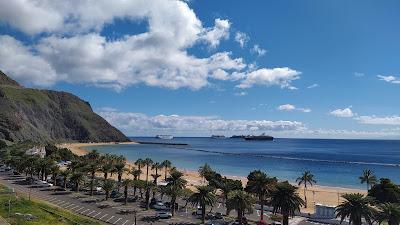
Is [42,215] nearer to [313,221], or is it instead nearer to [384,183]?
[313,221]

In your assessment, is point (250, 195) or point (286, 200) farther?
point (250, 195)

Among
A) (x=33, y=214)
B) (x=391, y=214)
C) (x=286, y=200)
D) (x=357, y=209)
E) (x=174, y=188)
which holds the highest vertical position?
(x=286, y=200)

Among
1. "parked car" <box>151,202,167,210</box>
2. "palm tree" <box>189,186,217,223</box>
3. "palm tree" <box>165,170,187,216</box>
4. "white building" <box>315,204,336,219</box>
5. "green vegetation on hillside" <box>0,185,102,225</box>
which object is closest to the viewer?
"green vegetation on hillside" <box>0,185,102,225</box>

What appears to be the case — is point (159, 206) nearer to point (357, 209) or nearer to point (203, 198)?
point (203, 198)

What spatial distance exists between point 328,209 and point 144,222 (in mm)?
35614

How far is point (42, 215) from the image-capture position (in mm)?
65438

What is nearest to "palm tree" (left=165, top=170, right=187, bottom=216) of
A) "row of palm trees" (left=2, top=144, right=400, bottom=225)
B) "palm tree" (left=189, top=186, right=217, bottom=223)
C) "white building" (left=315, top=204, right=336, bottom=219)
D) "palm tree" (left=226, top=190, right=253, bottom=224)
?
"row of palm trees" (left=2, top=144, right=400, bottom=225)

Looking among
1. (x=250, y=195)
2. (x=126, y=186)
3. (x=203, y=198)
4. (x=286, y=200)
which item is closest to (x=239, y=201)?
(x=250, y=195)

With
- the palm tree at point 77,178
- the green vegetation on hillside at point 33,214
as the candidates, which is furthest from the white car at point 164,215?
the palm tree at point 77,178

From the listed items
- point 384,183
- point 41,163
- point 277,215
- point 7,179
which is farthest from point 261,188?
point 7,179

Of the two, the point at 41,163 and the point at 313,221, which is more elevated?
the point at 41,163

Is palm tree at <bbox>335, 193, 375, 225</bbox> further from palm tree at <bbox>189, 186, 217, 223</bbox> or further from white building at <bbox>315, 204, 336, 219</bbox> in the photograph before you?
palm tree at <bbox>189, 186, 217, 223</bbox>

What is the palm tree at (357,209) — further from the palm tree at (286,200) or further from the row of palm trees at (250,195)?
the palm tree at (286,200)

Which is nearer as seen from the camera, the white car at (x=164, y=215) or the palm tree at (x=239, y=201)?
the palm tree at (x=239, y=201)
